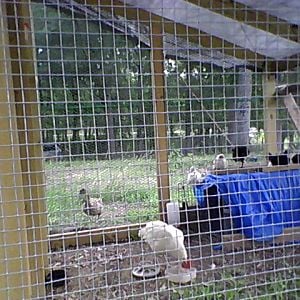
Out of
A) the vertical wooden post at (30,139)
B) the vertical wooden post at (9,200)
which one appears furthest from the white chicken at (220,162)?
the vertical wooden post at (9,200)

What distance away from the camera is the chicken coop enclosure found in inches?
75.1

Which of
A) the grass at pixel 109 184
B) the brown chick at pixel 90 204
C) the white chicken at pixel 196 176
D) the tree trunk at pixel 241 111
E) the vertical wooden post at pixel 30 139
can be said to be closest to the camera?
the vertical wooden post at pixel 30 139

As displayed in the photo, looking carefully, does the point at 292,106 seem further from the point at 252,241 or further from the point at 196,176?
the point at 252,241

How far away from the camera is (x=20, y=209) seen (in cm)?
138

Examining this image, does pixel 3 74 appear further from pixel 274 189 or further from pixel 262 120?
pixel 274 189

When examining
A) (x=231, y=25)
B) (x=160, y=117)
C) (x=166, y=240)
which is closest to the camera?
(x=166, y=240)

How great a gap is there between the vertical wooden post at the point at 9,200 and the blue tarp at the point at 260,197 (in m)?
1.38

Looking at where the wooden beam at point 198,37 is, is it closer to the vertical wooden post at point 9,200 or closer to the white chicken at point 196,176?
the white chicken at point 196,176

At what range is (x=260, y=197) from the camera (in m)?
2.62

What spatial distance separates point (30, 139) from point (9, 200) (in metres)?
0.58

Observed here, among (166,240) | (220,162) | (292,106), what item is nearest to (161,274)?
(166,240)

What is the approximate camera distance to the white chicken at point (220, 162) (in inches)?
98.8

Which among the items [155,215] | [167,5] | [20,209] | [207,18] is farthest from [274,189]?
[20,209]

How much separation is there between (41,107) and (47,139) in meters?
0.17
